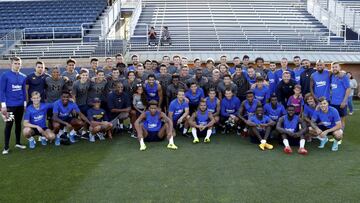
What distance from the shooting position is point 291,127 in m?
7.48

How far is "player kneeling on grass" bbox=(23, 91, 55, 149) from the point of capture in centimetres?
743

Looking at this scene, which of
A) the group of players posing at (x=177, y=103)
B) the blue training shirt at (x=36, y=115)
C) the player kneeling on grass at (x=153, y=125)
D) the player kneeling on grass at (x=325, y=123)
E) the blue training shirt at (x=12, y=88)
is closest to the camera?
the blue training shirt at (x=12, y=88)

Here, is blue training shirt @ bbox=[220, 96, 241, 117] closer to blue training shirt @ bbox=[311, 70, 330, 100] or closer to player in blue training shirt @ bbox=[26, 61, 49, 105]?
blue training shirt @ bbox=[311, 70, 330, 100]

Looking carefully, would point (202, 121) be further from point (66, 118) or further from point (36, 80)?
point (36, 80)

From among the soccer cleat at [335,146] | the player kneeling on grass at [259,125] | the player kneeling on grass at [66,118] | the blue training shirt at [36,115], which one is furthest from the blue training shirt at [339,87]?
the blue training shirt at [36,115]

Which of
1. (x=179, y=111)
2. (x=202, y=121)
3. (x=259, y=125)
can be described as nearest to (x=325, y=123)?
(x=259, y=125)

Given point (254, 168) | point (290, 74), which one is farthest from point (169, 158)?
point (290, 74)

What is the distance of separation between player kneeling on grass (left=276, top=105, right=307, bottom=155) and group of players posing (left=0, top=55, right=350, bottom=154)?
0.7 inches

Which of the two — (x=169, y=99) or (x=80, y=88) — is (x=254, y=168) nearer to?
(x=169, y=99)

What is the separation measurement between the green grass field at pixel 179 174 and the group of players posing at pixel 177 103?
1.24 feet

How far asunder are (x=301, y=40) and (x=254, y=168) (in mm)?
13835

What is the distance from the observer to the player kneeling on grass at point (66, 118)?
7766 millimetres

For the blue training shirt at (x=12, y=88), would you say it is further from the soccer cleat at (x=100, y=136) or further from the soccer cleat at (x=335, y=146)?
the soccer cleat at (x=335, y=146)

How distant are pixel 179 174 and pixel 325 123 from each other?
3.20 m
